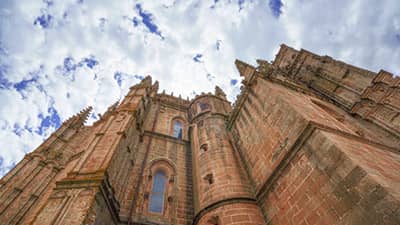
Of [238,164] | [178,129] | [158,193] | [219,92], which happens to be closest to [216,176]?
[238,164]

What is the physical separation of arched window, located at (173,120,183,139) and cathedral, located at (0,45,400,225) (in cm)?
15

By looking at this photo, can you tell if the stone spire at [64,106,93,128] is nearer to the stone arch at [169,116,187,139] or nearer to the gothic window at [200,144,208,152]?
the stone arch at [169,116,187,139]

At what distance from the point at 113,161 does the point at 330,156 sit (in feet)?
26.9

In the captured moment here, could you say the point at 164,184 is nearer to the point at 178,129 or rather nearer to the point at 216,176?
the point at 216,176

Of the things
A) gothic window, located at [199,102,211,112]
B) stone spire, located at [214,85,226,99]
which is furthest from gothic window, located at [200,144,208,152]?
stone spire, located at [214,85,226,99]

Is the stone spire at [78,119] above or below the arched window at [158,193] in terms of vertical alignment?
above

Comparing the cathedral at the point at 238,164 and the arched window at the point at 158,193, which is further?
the arched window at the point at 158,193

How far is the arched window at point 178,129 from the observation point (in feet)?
61.7

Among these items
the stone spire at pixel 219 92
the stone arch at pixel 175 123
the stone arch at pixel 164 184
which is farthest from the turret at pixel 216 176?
the stone spire at pixel 219 92

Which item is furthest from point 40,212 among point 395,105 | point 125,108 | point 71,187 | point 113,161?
point 395,105

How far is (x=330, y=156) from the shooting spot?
6258 mm

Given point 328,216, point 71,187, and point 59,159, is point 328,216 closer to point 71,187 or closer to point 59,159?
point 71,187

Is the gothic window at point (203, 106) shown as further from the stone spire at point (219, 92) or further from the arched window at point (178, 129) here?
the stone spire at point (219, 92)

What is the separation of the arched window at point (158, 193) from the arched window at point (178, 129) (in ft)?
18.4
